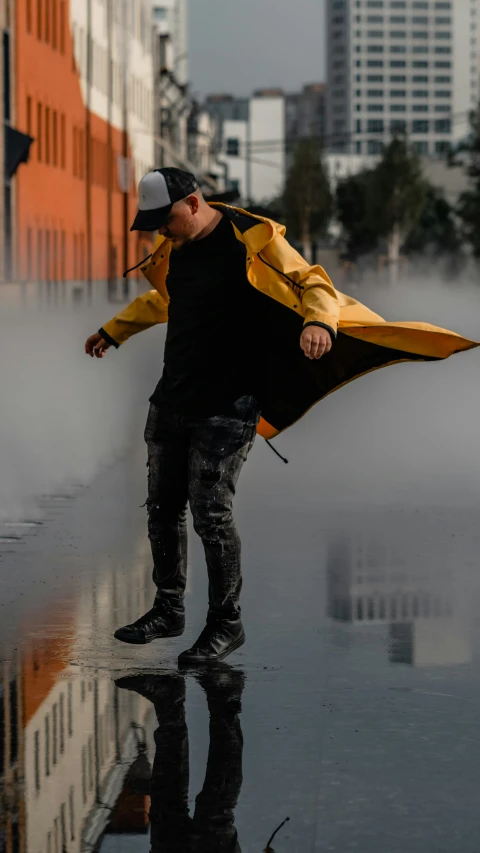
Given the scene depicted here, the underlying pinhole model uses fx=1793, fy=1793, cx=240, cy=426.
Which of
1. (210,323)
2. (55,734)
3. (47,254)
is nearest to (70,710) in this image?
(55,734)

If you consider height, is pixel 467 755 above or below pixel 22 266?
below

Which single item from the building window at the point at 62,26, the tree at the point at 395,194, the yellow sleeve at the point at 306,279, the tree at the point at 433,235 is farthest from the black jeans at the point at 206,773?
the tree at the point at 433,235

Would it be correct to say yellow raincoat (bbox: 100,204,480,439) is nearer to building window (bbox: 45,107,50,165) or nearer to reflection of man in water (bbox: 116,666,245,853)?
reflection of man in water (bbox: 116,666,245,853)

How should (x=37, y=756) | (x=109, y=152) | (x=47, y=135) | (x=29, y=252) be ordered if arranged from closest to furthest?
1. (x=37, y=756)
2. (x=29, y=252)
3. (x=47, y=135)
4. (x=109, y=152)

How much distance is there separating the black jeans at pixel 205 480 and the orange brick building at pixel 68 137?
38536 mm

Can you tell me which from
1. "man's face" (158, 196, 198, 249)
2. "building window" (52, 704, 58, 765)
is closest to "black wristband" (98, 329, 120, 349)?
"man's face" (158, 196, 198, 249)

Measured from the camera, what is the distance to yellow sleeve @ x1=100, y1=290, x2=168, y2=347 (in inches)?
A: 263

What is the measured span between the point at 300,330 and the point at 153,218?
0.65m

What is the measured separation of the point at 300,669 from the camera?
6.00 metres

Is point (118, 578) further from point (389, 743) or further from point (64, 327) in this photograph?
point (64, 327)

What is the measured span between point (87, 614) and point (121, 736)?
1.92 m

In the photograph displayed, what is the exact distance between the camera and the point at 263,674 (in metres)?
5.94

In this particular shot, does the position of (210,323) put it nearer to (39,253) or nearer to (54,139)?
(39,253)

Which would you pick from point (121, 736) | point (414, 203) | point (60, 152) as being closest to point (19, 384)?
point (121, 736)
